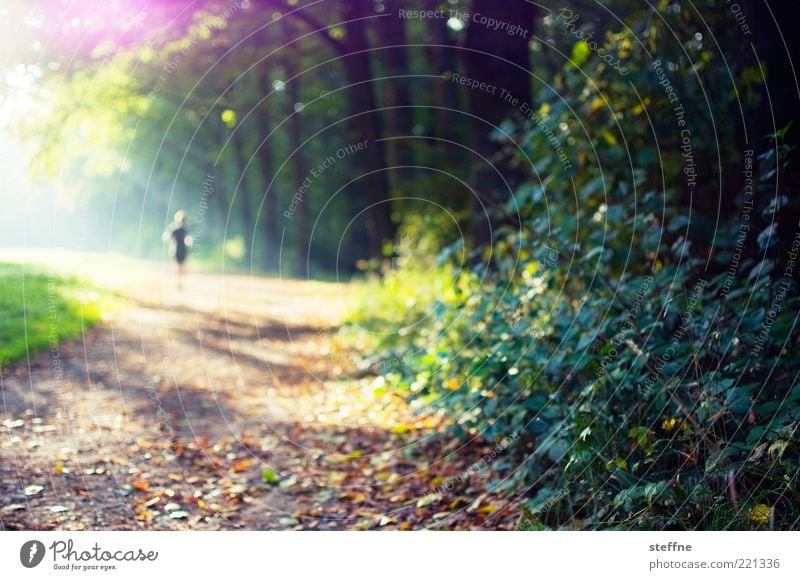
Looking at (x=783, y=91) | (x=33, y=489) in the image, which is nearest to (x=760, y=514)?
(x=783, y=91)

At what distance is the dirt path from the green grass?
26 centimetres

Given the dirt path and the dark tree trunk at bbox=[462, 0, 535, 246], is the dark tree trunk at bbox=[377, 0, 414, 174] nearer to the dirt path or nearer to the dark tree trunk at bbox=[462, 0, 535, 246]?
the dark tree trunk at bbox=[462, 0, 535, 246]

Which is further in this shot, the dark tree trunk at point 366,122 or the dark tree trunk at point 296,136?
the dark tree trunk at point 296,136

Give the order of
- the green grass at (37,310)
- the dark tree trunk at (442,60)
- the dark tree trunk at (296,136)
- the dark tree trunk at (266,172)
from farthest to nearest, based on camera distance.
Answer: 1. the dark tree trunk at (266,172)
2. the dark tree trunk at (296,136)
3. the dark tree trunk at (442,60)
4. the green grass at (37,310)

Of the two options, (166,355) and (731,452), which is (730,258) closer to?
(731,452)

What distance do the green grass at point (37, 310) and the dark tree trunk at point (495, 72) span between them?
5.28 m

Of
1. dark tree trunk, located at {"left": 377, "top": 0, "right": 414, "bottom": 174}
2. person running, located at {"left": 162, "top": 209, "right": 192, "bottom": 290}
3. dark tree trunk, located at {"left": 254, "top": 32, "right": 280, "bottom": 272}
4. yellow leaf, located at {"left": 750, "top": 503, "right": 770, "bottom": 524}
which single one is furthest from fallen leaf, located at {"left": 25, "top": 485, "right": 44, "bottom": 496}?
person running, located at {"left": 162, "top": 209, "right": 192, "bottom": 290}

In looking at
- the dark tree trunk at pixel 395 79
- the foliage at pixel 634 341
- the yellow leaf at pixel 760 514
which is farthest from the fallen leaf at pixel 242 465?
the dark tree trunk at pixel 395 79

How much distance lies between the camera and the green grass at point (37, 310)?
301 inches

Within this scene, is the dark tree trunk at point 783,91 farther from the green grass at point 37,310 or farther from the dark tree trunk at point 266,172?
the dark tree trunk at point 266,172

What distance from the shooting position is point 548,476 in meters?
4.16
